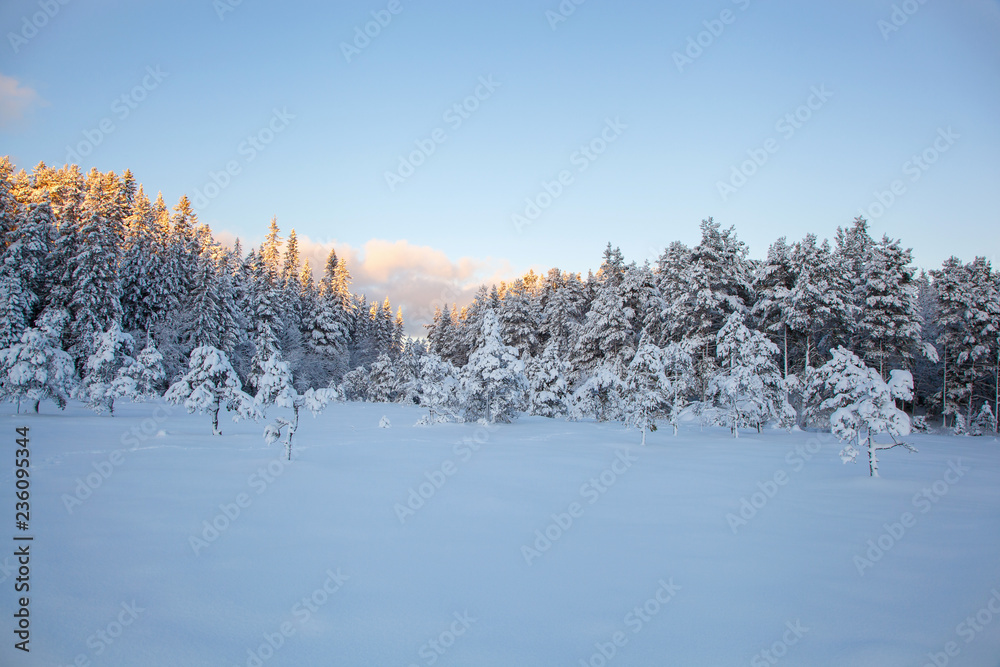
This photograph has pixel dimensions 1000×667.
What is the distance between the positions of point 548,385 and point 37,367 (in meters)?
28.4

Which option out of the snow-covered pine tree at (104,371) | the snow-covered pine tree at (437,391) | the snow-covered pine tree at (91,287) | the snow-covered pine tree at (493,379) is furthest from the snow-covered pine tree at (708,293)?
the snow-covered pine tree at (91,287)

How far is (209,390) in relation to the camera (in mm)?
18672

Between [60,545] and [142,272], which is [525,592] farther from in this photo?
[142,272]

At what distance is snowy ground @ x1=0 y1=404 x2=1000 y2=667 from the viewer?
4.96 meters

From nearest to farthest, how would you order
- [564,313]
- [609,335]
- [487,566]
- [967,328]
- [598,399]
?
[487,566]
[967,328]
[598,399]
[609,335]
[564,313]

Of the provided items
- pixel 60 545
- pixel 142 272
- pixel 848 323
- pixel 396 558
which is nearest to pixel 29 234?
pixel 142 272

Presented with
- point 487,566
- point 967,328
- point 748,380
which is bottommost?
point 487,566

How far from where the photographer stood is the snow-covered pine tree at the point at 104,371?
23.1 metres

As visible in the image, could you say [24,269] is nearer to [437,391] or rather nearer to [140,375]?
[140,375]

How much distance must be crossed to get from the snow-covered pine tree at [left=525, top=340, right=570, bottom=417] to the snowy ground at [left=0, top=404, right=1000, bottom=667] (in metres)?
20.7

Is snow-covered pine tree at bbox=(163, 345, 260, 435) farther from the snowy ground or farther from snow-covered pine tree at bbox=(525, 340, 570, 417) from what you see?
snow-covered pine tree at bbox=(525, 340, 570, 417)

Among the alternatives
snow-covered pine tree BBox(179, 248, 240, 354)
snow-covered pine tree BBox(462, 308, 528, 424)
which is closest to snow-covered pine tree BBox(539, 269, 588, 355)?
snow-covered pine tree BBox(462, 308, 528, 424)

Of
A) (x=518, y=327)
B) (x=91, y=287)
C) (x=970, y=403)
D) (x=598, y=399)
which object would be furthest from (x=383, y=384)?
(x=970, y=403)

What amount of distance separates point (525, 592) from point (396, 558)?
2144mm
